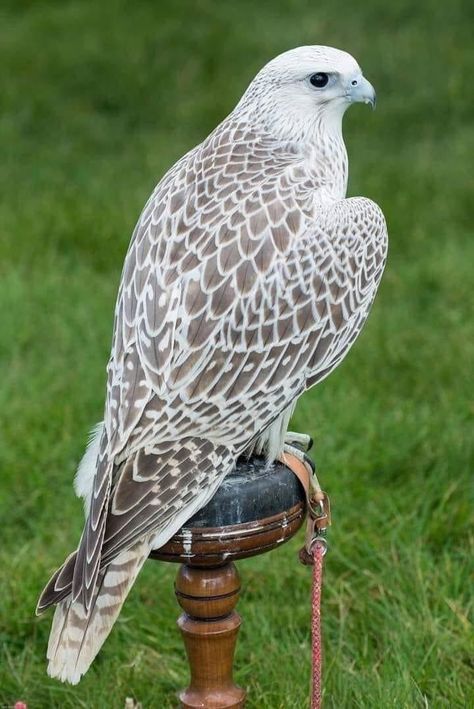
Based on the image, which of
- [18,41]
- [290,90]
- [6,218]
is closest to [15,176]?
[6,218]

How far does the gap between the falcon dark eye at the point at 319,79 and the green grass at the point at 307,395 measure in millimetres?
1507

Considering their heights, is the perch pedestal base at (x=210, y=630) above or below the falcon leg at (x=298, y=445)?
below

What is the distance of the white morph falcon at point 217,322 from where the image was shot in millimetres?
2439

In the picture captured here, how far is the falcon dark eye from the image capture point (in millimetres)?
2717

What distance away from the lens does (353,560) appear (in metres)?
3.70

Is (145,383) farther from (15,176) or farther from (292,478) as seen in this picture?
(15,176)

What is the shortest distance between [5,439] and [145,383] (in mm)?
2076

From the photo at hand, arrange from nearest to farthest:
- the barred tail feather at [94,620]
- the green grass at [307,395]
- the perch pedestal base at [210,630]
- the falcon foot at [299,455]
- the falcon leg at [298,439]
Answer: the barred tail feather at [94,620] → the perch pedestal base at [210,630] → the falcon foot at [299,455] → the falcon leg at [298,439] → the green grass at [307,395]

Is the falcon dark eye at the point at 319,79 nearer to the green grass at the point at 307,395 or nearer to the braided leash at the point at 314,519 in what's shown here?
the braided leash at the point at 314,519

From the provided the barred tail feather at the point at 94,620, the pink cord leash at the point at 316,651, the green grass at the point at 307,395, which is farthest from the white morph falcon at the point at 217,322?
the green grass at the point at 307,395

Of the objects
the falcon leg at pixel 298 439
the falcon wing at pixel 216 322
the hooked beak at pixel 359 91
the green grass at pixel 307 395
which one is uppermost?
the hooked beak at pixel 359 91

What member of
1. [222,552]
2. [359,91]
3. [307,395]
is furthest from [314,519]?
[307,395]

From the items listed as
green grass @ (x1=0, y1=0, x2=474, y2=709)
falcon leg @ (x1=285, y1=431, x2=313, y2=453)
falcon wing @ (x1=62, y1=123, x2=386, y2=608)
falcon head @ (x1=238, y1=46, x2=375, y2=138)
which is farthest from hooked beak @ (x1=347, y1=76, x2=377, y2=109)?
green grass @ (x1=0, y1=0, x2=474, y2=709)

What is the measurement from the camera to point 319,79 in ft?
8.93
